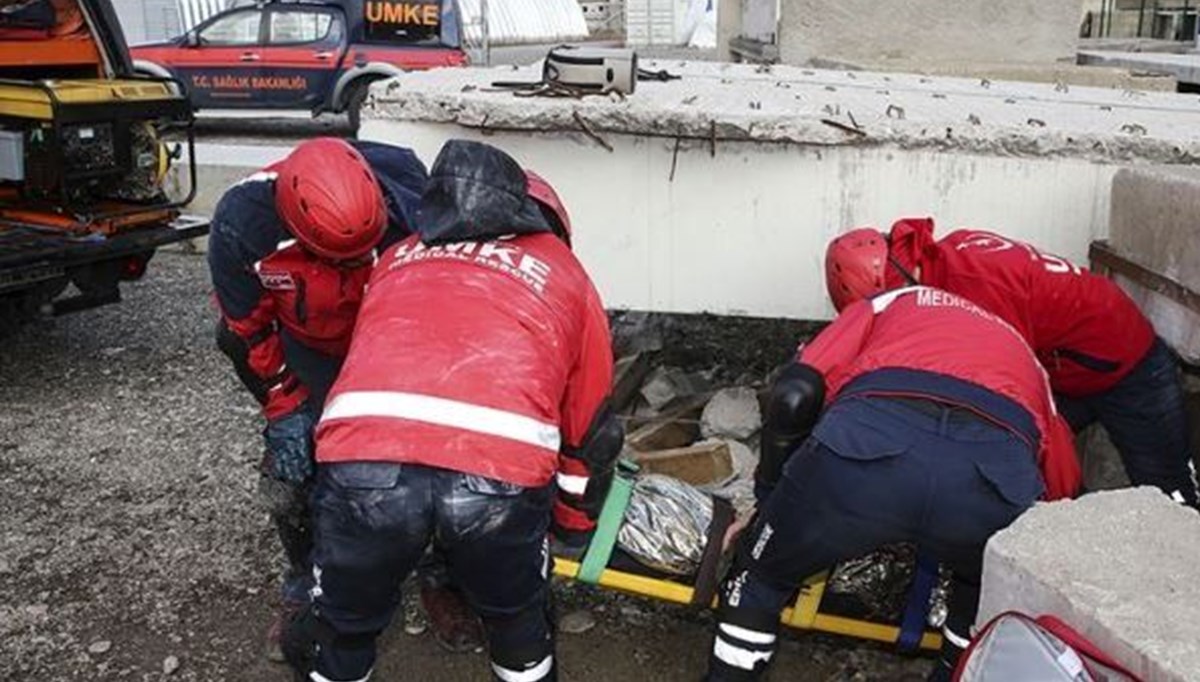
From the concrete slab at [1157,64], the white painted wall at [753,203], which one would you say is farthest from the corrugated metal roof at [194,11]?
the white painted wall at [753,203]

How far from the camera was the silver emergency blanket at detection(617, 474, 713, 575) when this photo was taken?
10.2 ft

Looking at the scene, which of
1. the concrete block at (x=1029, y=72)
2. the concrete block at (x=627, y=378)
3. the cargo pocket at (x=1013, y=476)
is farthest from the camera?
the concrete block at (x=1029, y=72)

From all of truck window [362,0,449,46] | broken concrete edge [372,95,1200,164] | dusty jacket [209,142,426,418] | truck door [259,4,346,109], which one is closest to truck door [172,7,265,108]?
truck door [259,4,346,109]

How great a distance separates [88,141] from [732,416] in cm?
362

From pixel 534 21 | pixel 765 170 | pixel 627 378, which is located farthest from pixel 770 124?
pixel 534 21

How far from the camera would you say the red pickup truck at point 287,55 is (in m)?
12.4

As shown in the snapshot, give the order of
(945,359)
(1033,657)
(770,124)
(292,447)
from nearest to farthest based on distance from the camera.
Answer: (1033,657), (945,359), (292,447), (770,124)

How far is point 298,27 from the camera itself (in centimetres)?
1259

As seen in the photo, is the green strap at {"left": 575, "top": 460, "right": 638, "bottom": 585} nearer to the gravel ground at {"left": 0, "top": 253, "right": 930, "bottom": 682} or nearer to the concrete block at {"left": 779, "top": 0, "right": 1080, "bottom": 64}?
the gravel ground at {"left": 0, "top": 253, "right": 930, "bottom": 682}

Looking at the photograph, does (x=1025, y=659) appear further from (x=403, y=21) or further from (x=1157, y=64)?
(x=403, y=21)

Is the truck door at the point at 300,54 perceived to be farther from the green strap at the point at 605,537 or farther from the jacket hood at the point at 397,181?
the green strap at the point at 605,537

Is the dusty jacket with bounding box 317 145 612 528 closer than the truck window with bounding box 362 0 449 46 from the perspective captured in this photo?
Yes

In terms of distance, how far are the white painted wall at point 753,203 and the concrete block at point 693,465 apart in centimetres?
57

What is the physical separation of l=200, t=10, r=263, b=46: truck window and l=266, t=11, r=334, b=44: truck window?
0.18m
